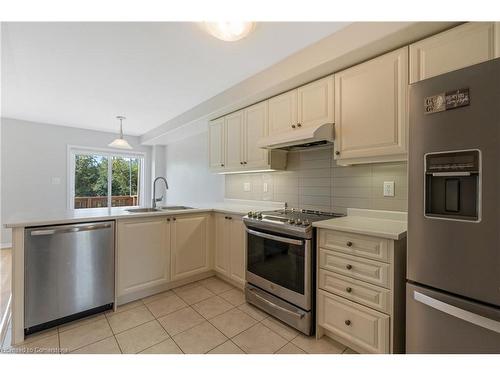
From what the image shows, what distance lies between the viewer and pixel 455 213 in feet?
3.57

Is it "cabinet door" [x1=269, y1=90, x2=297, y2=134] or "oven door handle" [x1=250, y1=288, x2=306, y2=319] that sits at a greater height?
"cabinet door" [x1=269, y1=90, x2=297, y2=134]

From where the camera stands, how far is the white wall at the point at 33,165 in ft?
13.1

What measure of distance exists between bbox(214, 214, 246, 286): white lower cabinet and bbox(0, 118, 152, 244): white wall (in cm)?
363

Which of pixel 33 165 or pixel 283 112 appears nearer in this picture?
pixel 283 112

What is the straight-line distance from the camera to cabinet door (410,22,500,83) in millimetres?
1210

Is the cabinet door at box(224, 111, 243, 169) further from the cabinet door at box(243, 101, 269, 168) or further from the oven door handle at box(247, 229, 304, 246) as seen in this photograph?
the oven door handle at box(247, 229, 304, 246)

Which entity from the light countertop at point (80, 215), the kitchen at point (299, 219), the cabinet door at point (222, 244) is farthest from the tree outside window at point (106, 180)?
the cabinet door at point (222, 244)

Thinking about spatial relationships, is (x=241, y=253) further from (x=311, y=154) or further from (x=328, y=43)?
(x=328, y=43)

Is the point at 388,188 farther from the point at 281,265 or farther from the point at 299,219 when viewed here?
the point at 281,265

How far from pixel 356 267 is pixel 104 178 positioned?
17.6 ft

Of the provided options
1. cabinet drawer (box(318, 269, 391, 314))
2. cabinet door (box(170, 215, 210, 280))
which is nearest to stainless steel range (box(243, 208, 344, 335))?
cabinet drawer (box(318, 269, 391, 314))

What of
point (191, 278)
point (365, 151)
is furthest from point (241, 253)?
point (365, 151)

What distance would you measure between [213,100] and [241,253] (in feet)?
6.19

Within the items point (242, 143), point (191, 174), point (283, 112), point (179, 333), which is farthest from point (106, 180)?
point (283, 112)
